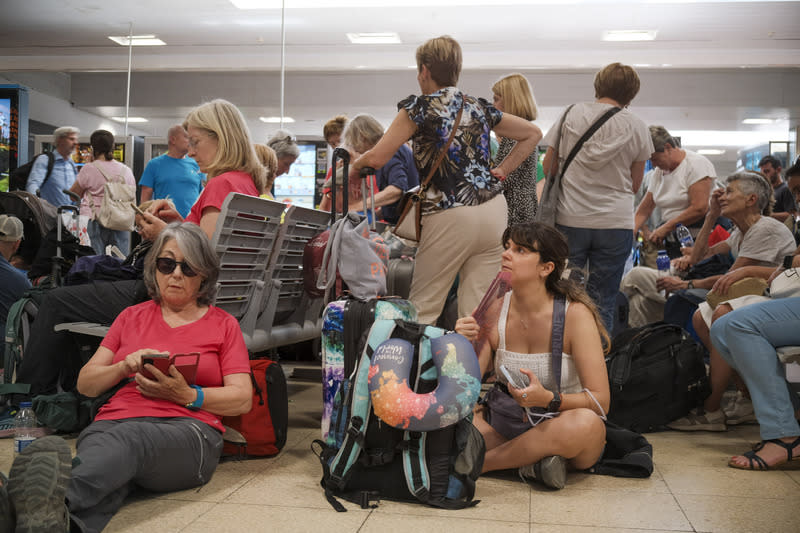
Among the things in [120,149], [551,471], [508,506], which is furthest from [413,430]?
[120,149]

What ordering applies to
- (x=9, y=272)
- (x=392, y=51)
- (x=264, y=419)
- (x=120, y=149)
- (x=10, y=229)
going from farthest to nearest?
(x=392, y=51) < (x=120, y=149) < (x=10, y=229) < (x=9, y=272) < (x=264, y=419)

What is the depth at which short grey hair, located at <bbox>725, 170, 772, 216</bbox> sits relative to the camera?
13.9ft

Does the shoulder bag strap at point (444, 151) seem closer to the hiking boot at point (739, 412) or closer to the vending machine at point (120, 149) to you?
the hiking boot at point (739, 412)

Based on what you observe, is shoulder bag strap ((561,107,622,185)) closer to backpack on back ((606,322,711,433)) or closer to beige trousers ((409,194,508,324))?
beige trousers ((409,194,508,324))

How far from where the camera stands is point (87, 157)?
1167cm

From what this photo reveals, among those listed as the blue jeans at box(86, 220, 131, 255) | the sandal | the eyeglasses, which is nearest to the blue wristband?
the eyeglasses

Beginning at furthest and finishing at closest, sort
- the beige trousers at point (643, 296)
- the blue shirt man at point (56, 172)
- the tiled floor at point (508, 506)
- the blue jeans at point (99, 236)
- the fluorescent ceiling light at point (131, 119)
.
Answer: the fluorescent ceiling light at point (131, 119) → the blue shirt man at point (56, 172) → the blue jeans at point (99, 236) → the beige trousers at point (643, 296) → the tiled floor at point (508, 506)

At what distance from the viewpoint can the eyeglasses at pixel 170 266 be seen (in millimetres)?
2734

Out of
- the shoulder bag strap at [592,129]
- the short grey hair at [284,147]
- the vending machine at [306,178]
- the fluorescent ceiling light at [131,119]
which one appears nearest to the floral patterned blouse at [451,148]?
the shoulder bag strap at [592,129]

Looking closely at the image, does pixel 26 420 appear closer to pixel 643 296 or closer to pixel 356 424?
pixel 356 424

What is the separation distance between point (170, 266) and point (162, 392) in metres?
0.46

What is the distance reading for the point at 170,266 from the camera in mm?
2734

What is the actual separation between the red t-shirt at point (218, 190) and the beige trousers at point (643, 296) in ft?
11.6

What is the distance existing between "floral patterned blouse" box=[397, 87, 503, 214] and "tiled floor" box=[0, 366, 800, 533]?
4.00 ft
